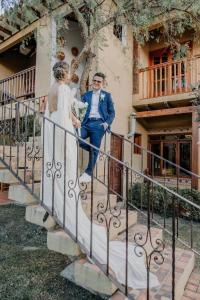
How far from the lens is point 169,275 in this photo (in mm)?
3123

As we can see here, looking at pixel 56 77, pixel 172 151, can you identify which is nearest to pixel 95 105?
pixel 56 77

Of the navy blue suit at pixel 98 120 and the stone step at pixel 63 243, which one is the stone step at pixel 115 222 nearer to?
the stone step at pixel 63 243

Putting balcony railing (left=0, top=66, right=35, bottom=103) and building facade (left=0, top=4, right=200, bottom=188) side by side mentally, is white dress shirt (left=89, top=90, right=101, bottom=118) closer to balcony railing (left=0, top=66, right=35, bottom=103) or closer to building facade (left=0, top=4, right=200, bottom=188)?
building facade (left=0, top=4, right=200, bottom=188)

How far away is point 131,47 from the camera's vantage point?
32.3ft

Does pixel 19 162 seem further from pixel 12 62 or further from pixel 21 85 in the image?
Result: pixel 12 62

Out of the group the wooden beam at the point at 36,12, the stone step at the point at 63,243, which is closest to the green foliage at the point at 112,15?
the wooden beam at the point at 36,12

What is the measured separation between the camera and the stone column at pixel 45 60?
863cm

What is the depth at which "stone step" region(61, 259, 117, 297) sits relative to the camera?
278cm

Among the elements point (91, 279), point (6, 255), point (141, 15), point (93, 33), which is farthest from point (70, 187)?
point (141, 15)

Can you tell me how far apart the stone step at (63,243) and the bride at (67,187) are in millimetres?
108

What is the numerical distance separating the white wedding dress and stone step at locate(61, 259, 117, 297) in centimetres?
13

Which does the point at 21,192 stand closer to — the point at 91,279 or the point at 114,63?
the point at 91,279

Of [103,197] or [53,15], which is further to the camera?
[53,15]

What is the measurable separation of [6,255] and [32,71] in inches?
290
